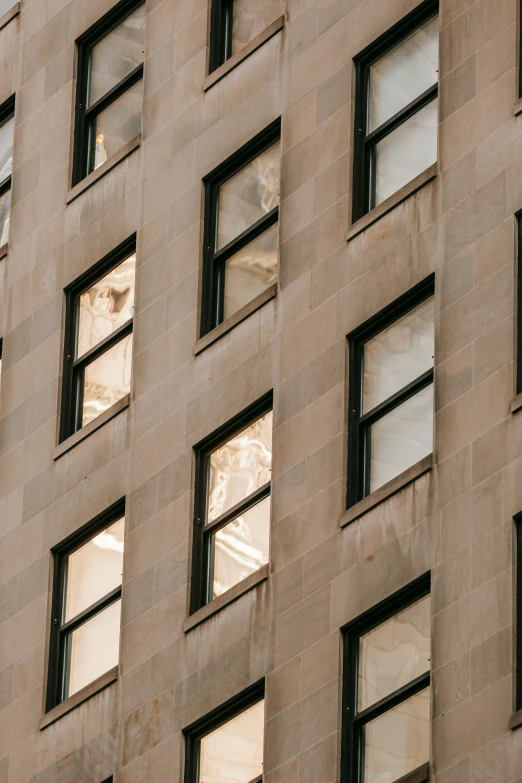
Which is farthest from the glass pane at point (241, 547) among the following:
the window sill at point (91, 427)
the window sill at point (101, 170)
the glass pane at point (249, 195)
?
the window sill at point (101, 170)

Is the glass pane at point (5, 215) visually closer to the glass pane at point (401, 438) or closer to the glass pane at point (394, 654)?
the glass pane at point (401, 438)

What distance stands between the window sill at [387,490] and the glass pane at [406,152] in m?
4.60

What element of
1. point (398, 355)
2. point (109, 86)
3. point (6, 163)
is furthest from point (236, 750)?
point (6, 163)

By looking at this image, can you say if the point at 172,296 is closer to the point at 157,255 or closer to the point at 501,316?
the point at 157,255

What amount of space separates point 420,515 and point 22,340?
11.3 m

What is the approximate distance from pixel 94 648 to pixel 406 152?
8745 mm

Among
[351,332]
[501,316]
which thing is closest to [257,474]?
[351,332]

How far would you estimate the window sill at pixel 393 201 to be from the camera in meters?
37.2

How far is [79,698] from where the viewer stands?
40.1m

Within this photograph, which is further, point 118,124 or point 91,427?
point 118,124

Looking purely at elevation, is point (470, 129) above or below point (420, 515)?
above

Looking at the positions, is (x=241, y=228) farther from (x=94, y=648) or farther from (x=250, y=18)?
(x=94, y=648)

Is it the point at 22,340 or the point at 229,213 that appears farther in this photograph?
the point at 22,340

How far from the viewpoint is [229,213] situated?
4131cm
